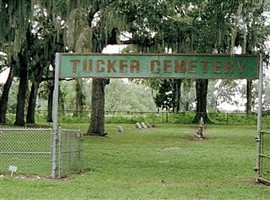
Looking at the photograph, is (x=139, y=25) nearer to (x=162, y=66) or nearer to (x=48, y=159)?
(x=48, y=159)

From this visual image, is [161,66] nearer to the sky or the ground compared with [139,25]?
nearer to the ground

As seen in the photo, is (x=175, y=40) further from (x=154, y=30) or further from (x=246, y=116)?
(x=246, y=116)

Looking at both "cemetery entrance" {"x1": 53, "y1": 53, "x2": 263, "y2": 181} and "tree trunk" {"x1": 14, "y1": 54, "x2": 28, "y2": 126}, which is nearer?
"cemetery entrance" {"x1": 53, "y1": 53, "x2": 263, "y2": 181}

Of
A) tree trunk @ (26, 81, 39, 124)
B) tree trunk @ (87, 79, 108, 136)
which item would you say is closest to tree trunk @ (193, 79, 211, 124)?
tree trunk @ (26, 81, 39, 124)

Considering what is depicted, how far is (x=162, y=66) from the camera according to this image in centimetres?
1021

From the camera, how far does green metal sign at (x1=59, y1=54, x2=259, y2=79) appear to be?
33.3 feet

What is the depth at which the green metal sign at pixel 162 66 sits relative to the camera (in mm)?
10148

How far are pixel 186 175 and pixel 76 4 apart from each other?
30.5 feet

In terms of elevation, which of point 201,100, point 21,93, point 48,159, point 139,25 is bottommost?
point 48,159

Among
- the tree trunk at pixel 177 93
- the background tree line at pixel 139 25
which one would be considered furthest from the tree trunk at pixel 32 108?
the tree trunk at pixel 177 93

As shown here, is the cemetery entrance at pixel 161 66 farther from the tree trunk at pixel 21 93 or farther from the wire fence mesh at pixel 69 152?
the tree trunk at pixel 21 93

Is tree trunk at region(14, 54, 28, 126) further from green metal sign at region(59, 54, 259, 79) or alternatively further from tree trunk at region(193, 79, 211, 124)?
green metal sign at region(59, 54, 259, 79)

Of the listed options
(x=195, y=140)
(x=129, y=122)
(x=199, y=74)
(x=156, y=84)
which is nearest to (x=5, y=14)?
(x=199, y=74)

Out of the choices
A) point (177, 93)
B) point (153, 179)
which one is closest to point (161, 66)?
point (153, 179)
